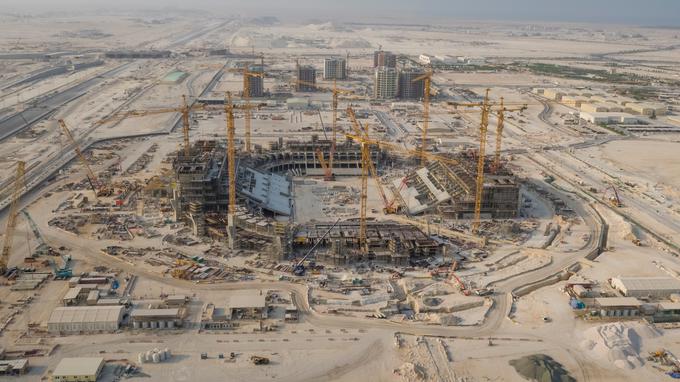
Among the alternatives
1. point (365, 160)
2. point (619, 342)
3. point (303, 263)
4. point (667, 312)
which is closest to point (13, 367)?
point (303, 263)

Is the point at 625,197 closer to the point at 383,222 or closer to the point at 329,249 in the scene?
the point at 383,222

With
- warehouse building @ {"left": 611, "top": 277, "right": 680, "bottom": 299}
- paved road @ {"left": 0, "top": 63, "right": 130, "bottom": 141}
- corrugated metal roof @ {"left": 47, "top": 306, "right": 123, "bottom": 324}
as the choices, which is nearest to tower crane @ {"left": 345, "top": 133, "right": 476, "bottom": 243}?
warehouse building @ {"left": 611, "top": 277, "right": 680, "bottom": 299}

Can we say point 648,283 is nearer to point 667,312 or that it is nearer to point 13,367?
point 667,312

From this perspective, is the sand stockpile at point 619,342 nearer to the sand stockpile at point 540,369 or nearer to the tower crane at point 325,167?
the sand stockpile at point 540,369

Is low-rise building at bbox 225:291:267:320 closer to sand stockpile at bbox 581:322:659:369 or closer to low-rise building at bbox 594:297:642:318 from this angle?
sand stockpile at bbox 581:322:659:369

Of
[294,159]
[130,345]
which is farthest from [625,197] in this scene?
[130,345]

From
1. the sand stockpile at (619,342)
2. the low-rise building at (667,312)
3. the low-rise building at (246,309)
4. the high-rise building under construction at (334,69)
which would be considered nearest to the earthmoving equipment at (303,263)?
the low-rise building at (246,309)
